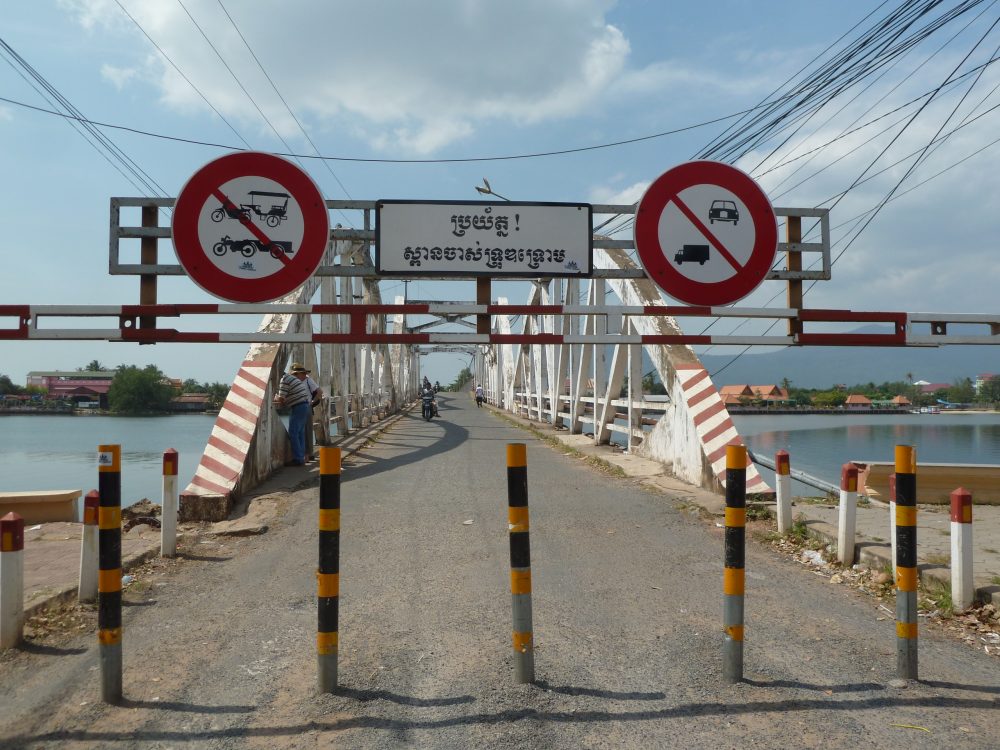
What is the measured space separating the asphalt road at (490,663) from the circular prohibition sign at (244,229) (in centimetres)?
193

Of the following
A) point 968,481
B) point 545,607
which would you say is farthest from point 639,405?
point 545,607

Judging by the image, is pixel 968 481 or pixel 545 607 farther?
pixel 968 481

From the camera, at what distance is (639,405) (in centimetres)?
1224

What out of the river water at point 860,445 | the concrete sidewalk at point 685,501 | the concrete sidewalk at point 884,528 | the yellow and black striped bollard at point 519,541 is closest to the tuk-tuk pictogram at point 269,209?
the yellow and black striped bollard at point 519,541

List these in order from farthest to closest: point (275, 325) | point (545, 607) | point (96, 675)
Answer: point (275, 325) < point (545, 607) < point (96, 675)

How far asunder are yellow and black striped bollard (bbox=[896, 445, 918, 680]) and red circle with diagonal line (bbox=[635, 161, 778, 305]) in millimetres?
1236

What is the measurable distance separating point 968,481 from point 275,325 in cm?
942

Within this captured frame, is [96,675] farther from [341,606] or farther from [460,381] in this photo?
[460,381]

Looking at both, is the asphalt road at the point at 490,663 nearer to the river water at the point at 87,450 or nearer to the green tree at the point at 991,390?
the river water at the point at 87,450

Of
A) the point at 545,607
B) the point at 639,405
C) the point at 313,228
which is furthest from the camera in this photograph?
the point at 639,405

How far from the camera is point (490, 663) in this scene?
345 cm

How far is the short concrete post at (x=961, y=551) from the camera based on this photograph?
4062mm

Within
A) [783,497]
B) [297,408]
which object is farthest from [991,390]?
[297,408]

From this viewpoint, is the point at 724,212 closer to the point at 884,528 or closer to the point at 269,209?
the point at 269,209
